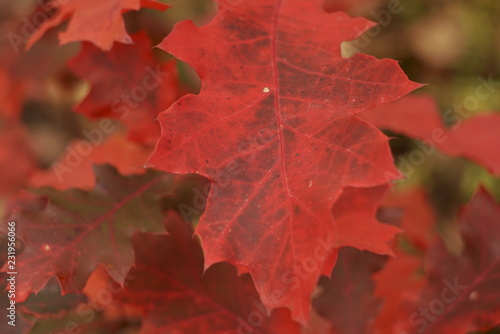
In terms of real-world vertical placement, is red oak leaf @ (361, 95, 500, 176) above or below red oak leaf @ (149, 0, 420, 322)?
below

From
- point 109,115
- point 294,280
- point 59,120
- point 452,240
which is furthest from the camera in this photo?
point 452,240

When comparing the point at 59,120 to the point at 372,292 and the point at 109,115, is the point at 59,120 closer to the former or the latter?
the point at 109,115

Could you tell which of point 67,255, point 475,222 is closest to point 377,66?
point 475,222

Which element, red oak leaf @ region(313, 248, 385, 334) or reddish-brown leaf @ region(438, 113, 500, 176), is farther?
reddish-brown leaf @ region(438, 113, 500, 176)

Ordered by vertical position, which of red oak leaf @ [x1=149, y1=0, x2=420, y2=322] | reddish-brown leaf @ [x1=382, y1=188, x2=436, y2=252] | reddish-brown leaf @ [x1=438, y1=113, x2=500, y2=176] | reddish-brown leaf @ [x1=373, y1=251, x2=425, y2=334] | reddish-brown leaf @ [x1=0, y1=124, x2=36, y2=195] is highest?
red oak leaf @ [x1=149, y1=0, x2=420, y2=322]

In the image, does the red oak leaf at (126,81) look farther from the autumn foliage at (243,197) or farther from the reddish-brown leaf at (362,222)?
the reddish-brown leaf at (362,222)

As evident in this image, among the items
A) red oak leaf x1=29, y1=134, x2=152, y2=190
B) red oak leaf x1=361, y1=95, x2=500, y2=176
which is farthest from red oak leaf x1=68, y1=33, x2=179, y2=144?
red oak leaf x1=361, y1=95, x2=500, y2=176

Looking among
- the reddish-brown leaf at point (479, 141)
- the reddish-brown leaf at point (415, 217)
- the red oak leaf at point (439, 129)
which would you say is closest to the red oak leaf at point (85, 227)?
the red oak leaf at point (439, 129)

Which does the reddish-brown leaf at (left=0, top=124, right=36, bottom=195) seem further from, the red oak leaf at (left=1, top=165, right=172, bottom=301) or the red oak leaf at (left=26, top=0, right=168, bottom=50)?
the red oak leaf at (left=26, top=0, right=168, bottom=50)
